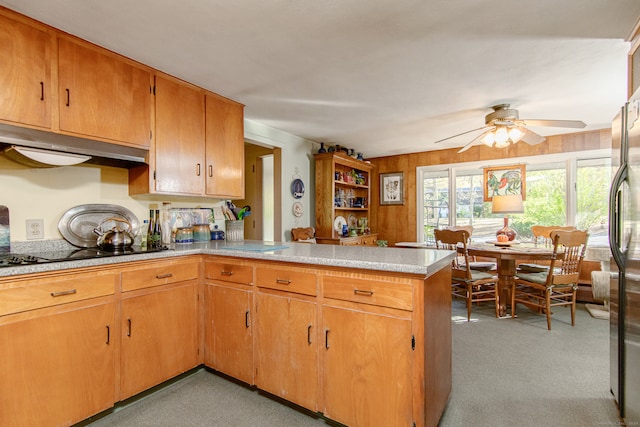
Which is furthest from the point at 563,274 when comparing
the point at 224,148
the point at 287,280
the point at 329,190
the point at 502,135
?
the point at 224,148

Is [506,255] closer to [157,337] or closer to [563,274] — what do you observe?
[563,274]

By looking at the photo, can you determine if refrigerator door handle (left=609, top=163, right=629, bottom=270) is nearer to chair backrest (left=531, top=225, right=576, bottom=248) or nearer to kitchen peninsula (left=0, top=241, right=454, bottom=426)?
kitchen peninsula (left=0, top=241, right=454, bottom=426)

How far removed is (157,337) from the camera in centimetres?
205

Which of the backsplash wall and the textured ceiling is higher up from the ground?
the textured ceiling

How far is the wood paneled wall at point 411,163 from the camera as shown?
4.46 meters

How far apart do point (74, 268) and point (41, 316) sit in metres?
0.26

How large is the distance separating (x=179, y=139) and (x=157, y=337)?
4.98ft

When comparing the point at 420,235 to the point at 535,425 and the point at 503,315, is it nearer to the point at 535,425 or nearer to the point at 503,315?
the point at 503,315

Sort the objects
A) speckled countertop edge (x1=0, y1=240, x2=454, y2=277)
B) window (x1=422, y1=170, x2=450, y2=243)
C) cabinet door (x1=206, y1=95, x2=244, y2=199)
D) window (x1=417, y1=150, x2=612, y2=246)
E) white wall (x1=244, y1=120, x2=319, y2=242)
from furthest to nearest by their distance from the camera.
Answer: window (x1=422, y1=170, x2=450, y2=243), window (x1=417, y1=150, x2=612, y2=246), white wall (x1=244, y1=120, x2=319, y2=242), cabinet door (x1=206, y1=95, x2=244, y2=199), speckled countertop edge (x1=0, y1=240, x2=454, y2=277)

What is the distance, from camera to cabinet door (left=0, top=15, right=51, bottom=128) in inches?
66.7

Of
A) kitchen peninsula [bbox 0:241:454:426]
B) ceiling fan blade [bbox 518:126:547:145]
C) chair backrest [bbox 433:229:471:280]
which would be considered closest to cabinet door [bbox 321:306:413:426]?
kitchen peninsula [bbox 0:241:454:426]

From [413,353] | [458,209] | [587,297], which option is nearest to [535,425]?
[413,353]

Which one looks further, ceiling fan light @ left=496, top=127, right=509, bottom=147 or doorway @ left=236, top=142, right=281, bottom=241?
doorway @ left=236, top=142, right=281, bottom=241

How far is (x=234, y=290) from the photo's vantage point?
6.98 feet
